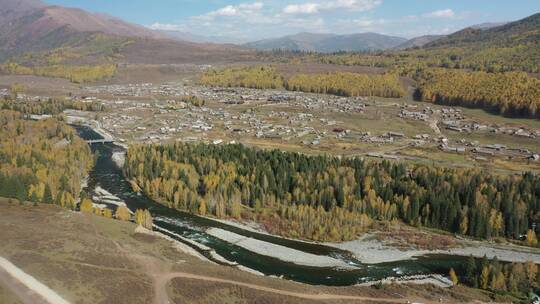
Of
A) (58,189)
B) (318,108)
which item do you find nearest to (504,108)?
(318,108)

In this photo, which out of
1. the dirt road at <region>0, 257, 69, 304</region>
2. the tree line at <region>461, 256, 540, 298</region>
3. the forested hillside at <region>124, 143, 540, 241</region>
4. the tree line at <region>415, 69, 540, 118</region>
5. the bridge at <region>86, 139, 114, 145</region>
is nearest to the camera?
the dirt road at <region>0, 257, 69, 304</region>

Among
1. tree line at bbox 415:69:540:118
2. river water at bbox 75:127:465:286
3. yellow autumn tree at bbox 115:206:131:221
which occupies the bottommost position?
river water at bbox 75:127:465:286

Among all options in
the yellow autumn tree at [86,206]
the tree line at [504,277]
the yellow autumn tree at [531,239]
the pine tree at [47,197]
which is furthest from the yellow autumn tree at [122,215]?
the yellow autumn tree at [531,239]

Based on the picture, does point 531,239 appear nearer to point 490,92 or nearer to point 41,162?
point 41,162

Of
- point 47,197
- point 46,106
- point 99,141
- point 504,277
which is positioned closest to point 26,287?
point 47,197

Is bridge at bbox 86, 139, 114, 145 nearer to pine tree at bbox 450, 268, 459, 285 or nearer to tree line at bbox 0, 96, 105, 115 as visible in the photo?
tree line at bbox 0, 96, 105, 115

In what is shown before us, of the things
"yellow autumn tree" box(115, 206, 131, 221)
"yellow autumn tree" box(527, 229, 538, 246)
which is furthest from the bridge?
"yellow autumn tree" box(527, 229, 538, 246)
